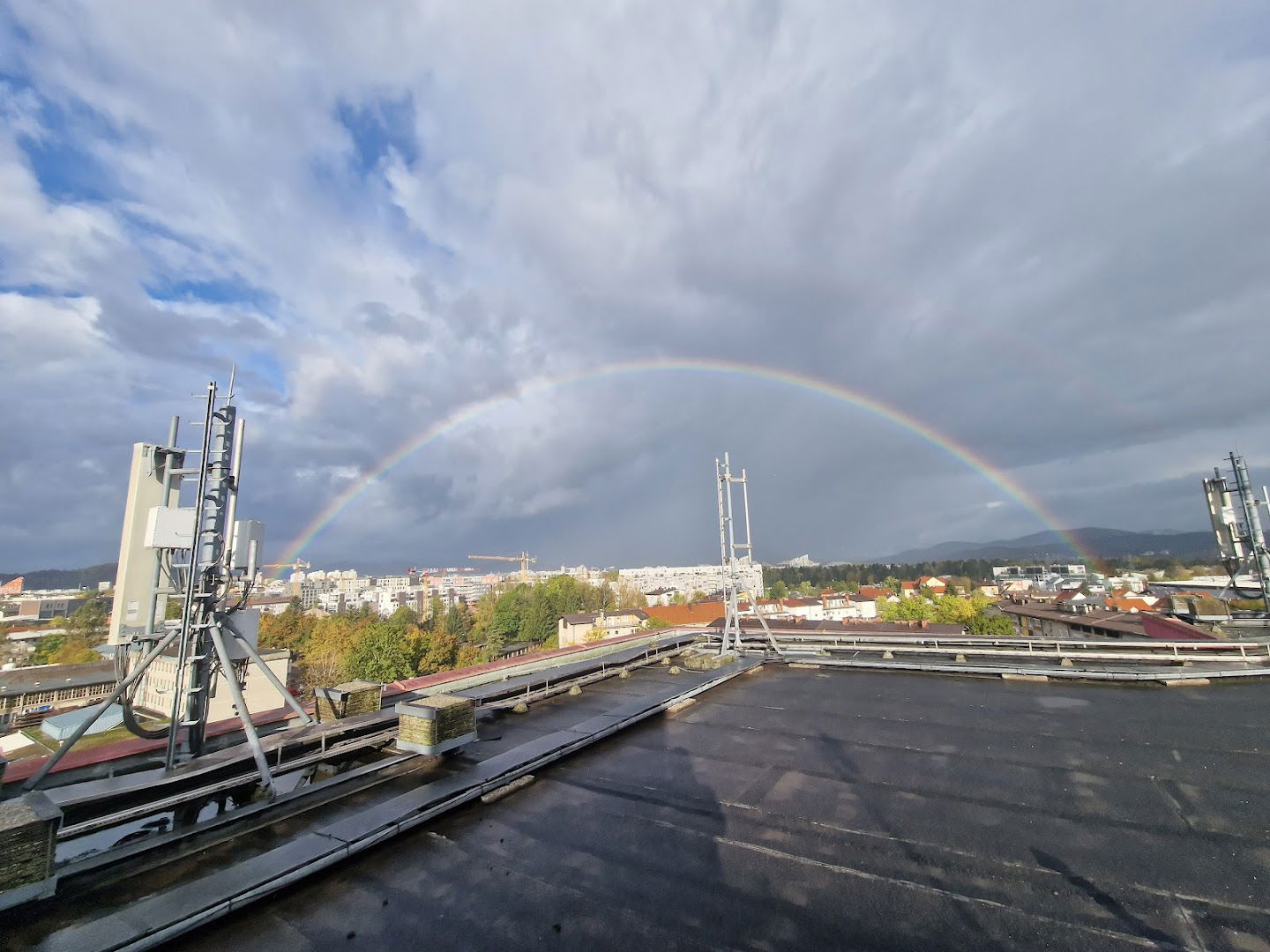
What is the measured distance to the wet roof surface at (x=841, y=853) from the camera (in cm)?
425

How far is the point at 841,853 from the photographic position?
5.36 m

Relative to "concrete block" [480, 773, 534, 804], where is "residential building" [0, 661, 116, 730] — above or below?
below

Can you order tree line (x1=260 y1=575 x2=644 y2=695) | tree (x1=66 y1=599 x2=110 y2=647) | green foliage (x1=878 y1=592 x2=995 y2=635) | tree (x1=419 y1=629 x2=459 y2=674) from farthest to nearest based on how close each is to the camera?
tree (x1=66 y1=599 x2=110 y2=647) → green foliage (x1=878 y1=592 x2=995 y2=635) → tree (x1=419 y1=629 x2=459 y2=674) → tree line (x1=260 y1=575 x2=644 y2=695)

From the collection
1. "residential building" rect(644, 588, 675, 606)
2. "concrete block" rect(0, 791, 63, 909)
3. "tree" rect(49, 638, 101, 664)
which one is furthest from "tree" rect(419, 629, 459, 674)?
"residential building" rect(644, 588, 675, 606)

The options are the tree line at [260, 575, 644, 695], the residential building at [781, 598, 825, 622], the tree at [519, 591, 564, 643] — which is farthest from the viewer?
the tree at [519, 591, 564, 643]

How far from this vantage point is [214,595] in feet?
25.7

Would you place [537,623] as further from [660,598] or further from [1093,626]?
[1093,626]

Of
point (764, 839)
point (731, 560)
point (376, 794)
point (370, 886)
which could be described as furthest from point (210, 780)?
point (731, 560)

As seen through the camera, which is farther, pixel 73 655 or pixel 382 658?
pixel 73 655

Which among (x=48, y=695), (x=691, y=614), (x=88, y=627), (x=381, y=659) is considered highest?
(x=88, y=627)

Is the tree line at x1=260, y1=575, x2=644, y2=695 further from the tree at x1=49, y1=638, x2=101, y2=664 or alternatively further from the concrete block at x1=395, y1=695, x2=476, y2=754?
the concrete block at x1=395, y1=695, x2=476, y2=754

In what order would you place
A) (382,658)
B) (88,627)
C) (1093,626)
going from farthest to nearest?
(88,627), (382,658), (1093,626)

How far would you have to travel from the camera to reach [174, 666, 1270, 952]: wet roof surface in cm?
425

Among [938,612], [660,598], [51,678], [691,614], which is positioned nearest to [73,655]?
[51,678]
